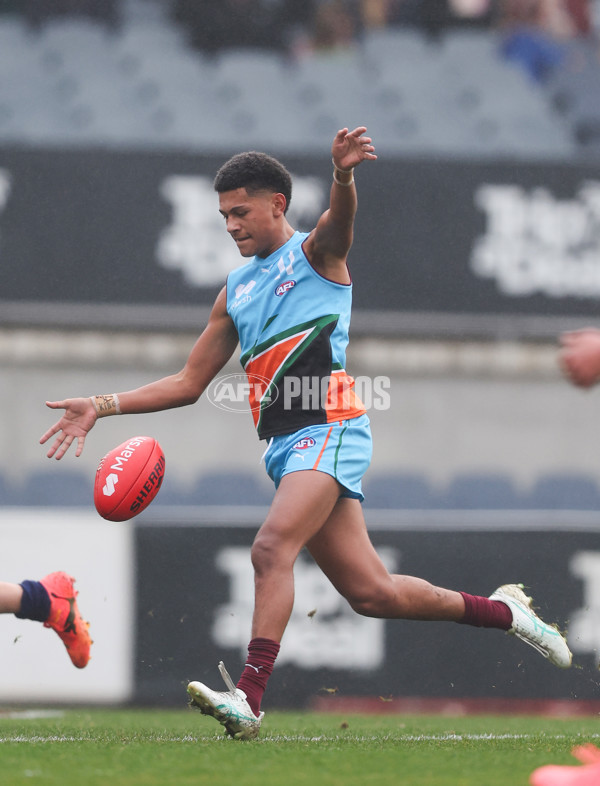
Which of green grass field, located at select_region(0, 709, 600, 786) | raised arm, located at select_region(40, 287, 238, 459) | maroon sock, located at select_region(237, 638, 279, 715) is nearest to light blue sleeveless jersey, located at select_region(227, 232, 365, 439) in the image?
raised arm, located at select_region(40, 287, 238, 459)

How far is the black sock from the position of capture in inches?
208

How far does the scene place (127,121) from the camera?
A: 1380cm

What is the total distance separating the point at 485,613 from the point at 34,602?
6.35 ft

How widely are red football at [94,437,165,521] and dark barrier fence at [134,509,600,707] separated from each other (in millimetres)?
3083

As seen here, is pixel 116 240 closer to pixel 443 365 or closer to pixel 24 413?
pixel 24 413

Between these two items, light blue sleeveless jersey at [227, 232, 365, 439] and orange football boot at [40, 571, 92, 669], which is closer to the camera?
light blue sleeveless jersey at [227, 232, 365, 439]

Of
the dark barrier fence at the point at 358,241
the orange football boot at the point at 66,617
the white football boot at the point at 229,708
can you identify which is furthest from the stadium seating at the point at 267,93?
the white football boot at the point at 229,708

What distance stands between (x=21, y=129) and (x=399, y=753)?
10.2 meters

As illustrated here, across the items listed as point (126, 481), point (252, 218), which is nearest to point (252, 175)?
point (252, 218)

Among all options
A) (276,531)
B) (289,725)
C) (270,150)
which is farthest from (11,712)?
(270,150)

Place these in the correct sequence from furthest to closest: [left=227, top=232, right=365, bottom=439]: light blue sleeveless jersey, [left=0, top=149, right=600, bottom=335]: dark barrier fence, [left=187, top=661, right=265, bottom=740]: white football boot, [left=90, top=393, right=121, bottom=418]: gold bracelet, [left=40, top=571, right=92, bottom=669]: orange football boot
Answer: [left=0, top=149, right=600, bottom=335]: dark barrier fence
[left=90, top=393, right=121, bottom=418]: gold bracelet
[left=40, top=571, right=92, bottom=669]: orange football boot
[left=227, top=232, right=365, bottom=439]: light blue sleeveless jersey
[left=187, top=661, right=265, bottom=740]: white football boot

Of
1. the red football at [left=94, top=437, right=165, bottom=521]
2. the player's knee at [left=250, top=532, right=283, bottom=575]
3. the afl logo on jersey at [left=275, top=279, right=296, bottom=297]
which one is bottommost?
the player's knee at [left=250, top=532, right=283, bottom=575]

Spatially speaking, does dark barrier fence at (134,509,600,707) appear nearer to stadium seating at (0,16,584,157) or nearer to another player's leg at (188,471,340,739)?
another player's leg at (188,471,340,739)

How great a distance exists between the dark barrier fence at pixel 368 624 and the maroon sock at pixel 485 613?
2917 millimetres
